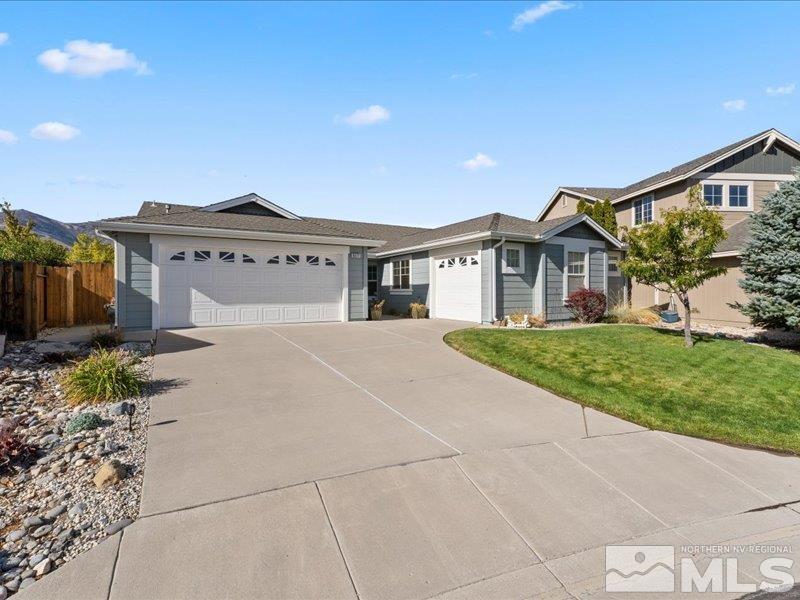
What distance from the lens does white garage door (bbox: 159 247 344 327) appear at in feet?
38.9

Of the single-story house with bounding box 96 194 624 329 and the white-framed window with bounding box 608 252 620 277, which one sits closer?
the single-story house with bounding box 96 194 624 329

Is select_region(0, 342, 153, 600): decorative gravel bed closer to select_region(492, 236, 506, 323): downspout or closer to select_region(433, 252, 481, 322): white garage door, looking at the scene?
select_region(492, 236, 506, 323): downspout

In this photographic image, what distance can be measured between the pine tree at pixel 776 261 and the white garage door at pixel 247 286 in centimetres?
1239

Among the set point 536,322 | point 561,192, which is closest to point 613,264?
point 536,322

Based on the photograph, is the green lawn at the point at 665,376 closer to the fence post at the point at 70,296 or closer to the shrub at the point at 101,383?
the shrub at the point at 101,383

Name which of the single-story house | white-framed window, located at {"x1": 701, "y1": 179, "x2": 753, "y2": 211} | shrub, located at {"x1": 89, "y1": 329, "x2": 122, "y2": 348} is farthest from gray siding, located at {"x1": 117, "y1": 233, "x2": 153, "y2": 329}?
white-framed window, located at {"x1": 701, "y1": 179, "x2": 753, "y2": 211}

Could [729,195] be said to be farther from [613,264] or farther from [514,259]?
[514,259]

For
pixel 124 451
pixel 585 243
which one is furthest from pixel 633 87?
pixel 124 451

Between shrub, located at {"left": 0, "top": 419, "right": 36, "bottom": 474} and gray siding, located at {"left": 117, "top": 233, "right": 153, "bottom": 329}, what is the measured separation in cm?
788

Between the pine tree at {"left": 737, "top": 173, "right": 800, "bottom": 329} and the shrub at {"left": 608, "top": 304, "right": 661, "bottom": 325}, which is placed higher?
the pine tree at {"left": 737, "top": 173, "right": 800, "bottom": 329}

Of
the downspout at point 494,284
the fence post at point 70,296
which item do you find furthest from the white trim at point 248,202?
the downspout at point 494,284

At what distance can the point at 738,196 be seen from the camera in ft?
62.4

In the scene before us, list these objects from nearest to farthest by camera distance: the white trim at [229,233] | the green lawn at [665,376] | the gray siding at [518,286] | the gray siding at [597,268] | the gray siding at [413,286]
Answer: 1. the green lawn at [665,376]
2. the white trim at [229,233]
3. the gray siding at [518,286]
4. the gray siding at [597,268]
5. the gray siding at [413,286]

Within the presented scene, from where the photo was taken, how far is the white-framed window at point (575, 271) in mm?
15034
